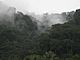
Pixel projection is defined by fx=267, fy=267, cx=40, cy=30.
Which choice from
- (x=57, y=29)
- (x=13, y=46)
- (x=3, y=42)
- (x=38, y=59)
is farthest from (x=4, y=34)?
(x=38, y=59)

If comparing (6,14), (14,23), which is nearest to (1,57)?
(14,23)

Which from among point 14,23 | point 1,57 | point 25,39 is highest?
point 14,23

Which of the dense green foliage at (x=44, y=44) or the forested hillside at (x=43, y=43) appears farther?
the dense green foliage at (x=44, y=44)

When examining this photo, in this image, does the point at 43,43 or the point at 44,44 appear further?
the point at 43,43

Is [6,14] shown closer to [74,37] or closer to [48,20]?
[48,20]

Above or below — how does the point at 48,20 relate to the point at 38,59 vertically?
above

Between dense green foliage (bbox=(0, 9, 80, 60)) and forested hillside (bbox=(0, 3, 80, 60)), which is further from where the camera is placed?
dense green foliage (bbox=(0, 9, 80, 60))

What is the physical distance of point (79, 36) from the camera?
59.3 meters

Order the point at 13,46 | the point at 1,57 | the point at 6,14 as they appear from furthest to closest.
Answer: the point at 6,14 < the point at 13,46 < the point at 1,57

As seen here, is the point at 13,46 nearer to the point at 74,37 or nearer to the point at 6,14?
the point at 74,37

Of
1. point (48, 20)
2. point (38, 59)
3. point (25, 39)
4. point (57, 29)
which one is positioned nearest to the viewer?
point (38, 59)

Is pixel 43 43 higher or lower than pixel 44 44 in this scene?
higher

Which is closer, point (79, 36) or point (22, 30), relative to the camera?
point (79, 36)

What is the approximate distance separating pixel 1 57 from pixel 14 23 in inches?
1079
